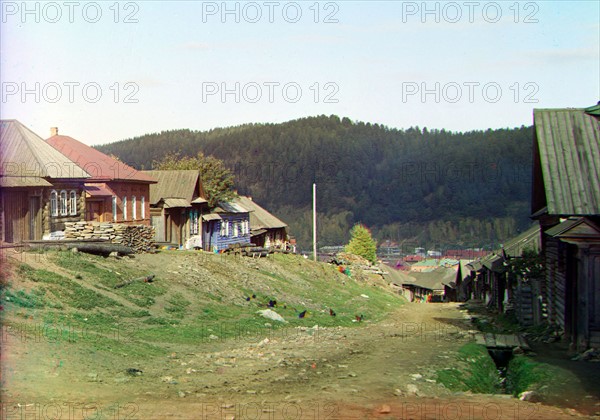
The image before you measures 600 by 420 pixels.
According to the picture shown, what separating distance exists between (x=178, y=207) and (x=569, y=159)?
2982 centimetres

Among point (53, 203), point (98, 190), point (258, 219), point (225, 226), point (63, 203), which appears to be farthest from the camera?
point (258, 219)

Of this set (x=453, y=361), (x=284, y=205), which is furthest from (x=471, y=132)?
(x=453, y=361)

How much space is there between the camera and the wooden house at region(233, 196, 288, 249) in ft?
201

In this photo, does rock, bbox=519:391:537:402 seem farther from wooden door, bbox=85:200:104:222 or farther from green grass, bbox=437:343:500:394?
wooden door, bbox=85:200:104:222

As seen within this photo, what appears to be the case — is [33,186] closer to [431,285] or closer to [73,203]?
[73,203]

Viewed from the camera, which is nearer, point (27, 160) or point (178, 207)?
point (27, 160)

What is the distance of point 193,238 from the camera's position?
47.3 m

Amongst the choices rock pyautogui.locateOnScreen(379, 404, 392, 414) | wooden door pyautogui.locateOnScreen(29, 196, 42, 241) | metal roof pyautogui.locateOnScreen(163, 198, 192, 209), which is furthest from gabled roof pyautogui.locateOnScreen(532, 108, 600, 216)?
metal roof pyautogui.locateOnScreen(163, 198, 192, 209)

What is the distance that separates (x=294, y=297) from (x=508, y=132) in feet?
493

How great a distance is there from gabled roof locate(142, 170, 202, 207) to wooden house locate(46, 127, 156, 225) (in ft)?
15.9

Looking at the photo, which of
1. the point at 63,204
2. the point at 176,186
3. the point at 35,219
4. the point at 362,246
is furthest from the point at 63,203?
the point at 362,246

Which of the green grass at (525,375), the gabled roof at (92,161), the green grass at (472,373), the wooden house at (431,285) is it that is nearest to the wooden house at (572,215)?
the green grass at (525,375)

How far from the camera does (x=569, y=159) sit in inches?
754

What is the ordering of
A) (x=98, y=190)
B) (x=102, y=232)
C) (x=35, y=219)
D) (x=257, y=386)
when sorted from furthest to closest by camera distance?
(x=98, y=190), (x=35, y=219), (x=102, y=232), (x=257, y=386)
